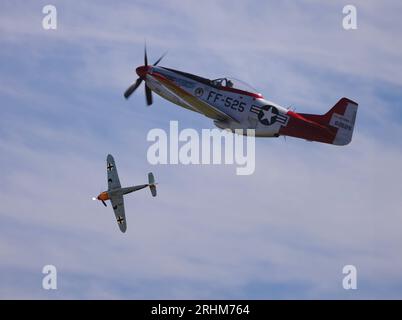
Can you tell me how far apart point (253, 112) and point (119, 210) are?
14.2m

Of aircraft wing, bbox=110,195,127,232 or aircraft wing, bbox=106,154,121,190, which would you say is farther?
aircraft wing, bbox=106,154,121,190

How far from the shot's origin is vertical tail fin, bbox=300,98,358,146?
207ft

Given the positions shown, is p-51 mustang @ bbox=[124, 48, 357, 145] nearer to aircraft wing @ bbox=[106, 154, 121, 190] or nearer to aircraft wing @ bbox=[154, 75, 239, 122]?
aircraft wing @ bbox=[154, 75, 239, 122]

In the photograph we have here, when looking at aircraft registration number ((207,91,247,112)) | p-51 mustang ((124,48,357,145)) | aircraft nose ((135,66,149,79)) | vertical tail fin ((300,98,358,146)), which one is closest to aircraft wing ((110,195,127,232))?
aircraft nose ((135,66,149,79))

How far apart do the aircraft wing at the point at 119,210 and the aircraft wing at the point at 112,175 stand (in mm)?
793

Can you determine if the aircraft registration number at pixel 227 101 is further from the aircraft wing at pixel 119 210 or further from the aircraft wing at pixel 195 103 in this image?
the aircraft wing at pixel 119 210

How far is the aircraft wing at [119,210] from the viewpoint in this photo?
73.1 meters

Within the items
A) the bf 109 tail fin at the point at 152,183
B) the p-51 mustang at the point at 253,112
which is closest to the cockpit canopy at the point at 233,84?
the p-51 mustang at the point at 253,112

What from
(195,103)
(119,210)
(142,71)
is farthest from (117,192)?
(195,103)
